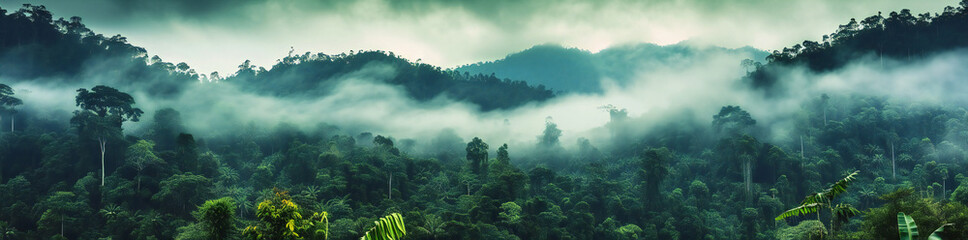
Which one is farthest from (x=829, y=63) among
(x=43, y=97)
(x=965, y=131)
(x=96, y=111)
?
(x=43, y=97)

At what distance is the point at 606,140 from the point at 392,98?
51.6 m

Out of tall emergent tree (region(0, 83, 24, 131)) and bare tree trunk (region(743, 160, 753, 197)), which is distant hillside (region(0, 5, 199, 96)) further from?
bare tree trunk (region(743, 160, 753, 197))

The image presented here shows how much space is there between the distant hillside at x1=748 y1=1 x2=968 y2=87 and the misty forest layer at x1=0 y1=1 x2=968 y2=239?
286 millimetres

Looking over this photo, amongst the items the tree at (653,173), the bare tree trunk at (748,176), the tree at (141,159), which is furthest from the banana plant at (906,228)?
the bare tree trunk at (748,176)

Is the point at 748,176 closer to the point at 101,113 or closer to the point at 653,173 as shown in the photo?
the point at 653,173

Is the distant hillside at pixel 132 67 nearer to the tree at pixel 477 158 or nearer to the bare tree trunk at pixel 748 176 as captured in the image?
the tree at pixel 477 158

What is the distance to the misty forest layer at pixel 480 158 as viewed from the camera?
47.9m

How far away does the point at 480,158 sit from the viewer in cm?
7081

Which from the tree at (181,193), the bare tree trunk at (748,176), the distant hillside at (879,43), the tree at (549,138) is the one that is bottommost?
the bare tree trunk at (748,176)

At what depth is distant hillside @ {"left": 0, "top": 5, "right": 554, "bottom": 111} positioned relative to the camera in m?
87.6

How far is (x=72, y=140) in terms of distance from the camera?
191 ft

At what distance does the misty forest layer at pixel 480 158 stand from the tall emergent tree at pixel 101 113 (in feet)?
0.73

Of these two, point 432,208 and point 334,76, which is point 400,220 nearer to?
point 432,208

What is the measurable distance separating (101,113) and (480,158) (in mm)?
41625
